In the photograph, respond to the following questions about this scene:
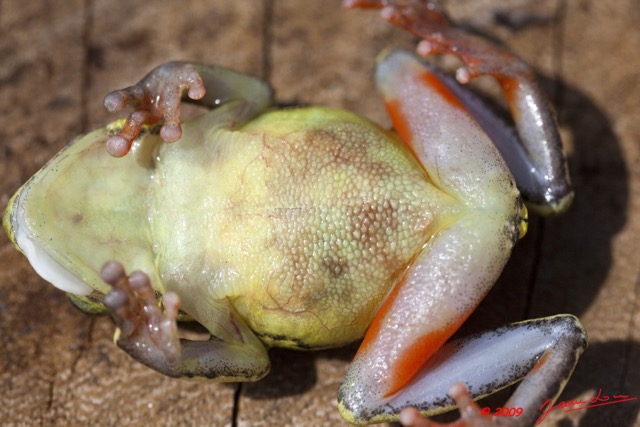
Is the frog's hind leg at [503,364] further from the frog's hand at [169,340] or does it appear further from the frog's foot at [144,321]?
the frog's foot at [144,321]

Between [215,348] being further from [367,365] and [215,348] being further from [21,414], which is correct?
[21,414]

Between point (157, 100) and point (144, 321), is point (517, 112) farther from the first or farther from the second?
point (144, 321)

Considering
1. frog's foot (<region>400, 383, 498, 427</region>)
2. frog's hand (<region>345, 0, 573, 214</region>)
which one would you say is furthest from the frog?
frog's hand (<region>345, 0, 573, 214</region>)
